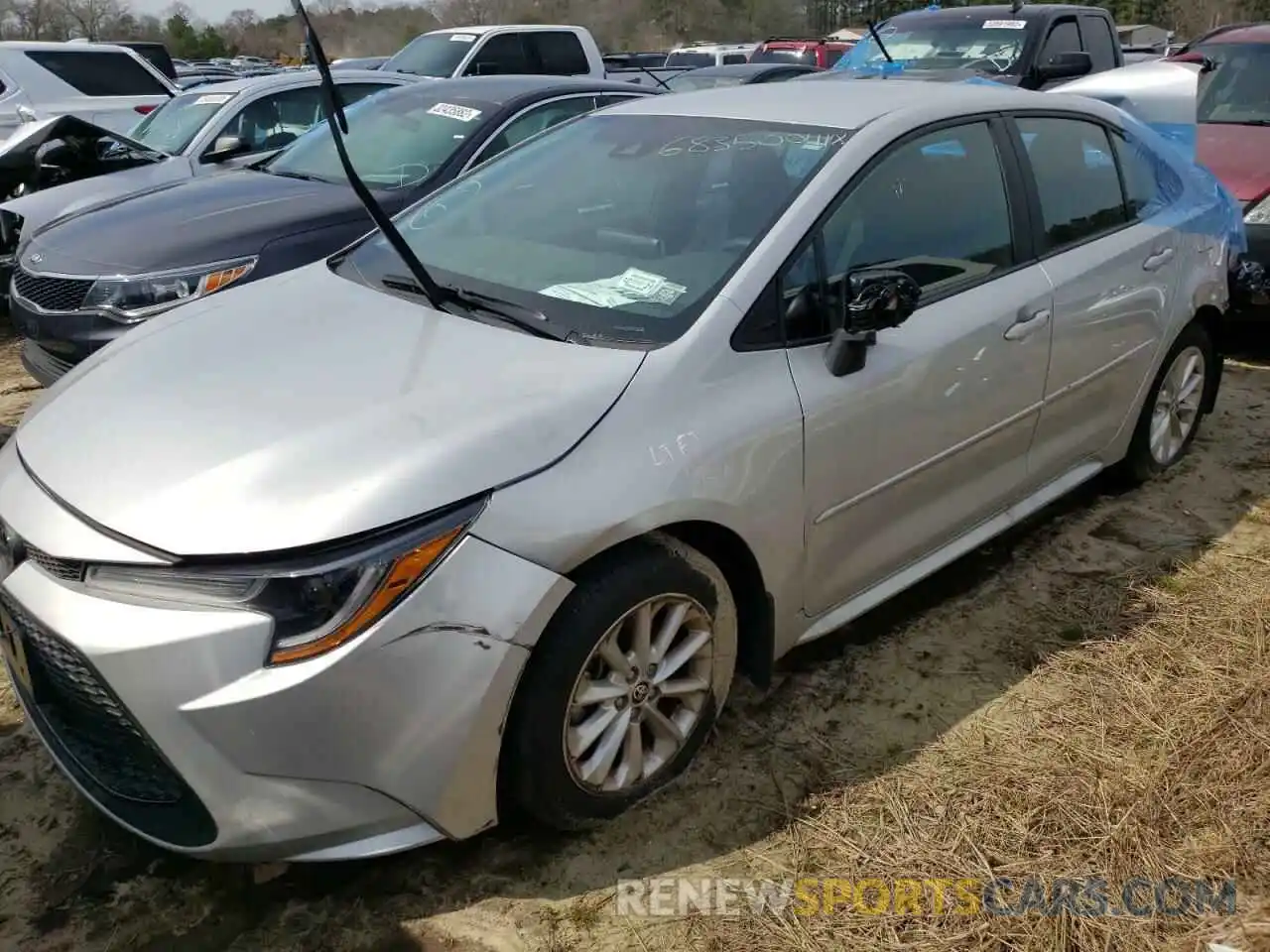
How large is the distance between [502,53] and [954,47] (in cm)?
516

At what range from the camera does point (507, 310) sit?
265 centimetres

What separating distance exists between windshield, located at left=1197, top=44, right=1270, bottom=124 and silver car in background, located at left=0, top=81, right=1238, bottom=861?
3.97 m

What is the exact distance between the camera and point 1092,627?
3.36 m

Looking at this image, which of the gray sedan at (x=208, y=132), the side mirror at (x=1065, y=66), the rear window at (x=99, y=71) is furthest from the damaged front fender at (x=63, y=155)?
the side mirror at (x=1065, y=66)

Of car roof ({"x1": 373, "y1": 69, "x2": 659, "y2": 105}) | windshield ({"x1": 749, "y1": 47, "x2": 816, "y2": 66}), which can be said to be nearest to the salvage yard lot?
car roof ({"x1": 373, "y1": 69, "x2": 659, "y2": 105})

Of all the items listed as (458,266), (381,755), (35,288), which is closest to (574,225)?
(458,266)

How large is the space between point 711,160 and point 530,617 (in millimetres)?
1520

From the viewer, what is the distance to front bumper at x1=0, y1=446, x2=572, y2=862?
1.95m

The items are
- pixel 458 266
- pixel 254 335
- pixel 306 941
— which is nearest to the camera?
pixel 306 941

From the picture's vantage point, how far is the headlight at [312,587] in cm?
197

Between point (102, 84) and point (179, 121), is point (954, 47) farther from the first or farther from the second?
point (102, 84)

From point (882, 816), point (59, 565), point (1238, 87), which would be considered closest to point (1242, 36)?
point (1238, 87)

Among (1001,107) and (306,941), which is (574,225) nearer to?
(1001,107)

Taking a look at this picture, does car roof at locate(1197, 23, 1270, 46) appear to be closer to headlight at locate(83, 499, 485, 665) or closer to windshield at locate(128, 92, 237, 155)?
windshield at locate(128, 92, 237, 155)
